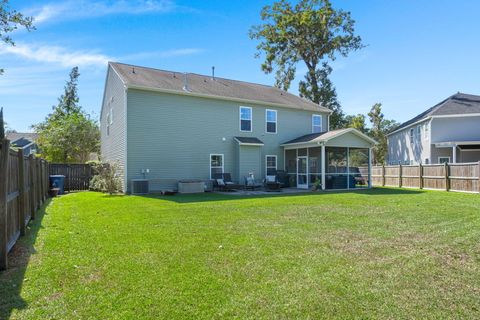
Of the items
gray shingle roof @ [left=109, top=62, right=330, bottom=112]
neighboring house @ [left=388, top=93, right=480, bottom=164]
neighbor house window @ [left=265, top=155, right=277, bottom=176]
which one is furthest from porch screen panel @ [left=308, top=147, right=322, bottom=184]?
neighboring house @ [left=388, top=93, right=480, bottom=164]

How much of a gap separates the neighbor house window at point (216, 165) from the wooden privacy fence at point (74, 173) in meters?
7.30

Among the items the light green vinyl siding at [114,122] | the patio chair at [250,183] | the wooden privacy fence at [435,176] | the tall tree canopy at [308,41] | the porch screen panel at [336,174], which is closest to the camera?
the wooden privacy fence at [435,176]

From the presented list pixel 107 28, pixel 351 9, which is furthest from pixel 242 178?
pixel 351 9

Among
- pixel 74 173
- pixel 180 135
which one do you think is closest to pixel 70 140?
pixel 74 173

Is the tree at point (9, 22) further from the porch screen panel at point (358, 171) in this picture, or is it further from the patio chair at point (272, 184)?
the porch screen panel at point (358, 171)

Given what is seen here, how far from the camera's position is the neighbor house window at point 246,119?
64.5ft

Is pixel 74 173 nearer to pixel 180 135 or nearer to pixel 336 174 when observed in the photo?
pixel 180 135

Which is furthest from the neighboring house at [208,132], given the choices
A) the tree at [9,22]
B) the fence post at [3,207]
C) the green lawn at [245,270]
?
the fence post at [3,207]

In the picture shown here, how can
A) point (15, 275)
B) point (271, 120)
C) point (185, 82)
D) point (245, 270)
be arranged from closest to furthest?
1. point (15, 275)
2. point (245, 270)
3. point (185, 82)
4. point (271, 120)

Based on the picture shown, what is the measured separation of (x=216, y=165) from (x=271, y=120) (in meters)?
4.88

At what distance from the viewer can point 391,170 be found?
75.0 ft

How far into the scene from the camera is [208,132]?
18.3 metres

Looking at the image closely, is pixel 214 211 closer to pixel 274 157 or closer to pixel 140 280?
pixel 140 280

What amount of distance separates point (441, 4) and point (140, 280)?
1655 centimetres
